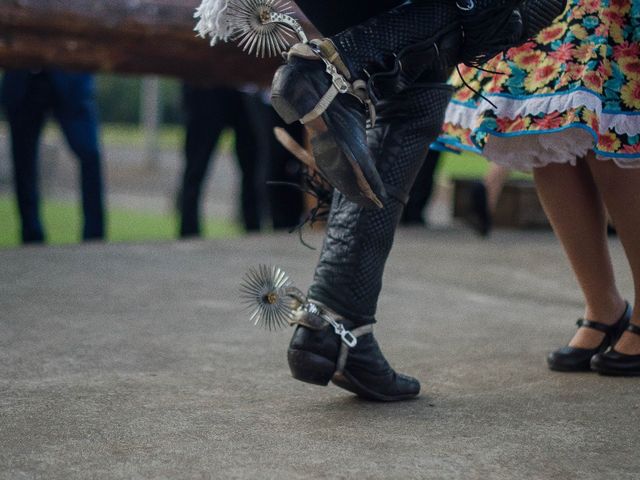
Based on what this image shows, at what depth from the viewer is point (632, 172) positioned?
6.32ft

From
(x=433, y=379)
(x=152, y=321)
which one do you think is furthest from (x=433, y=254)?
(x=433, y=379)

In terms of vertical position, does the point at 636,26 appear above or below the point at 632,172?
above

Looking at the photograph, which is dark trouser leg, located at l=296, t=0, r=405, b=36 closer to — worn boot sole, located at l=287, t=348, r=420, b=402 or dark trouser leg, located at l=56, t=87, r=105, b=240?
worn boot sole, located at l=287, t=348, r=420, b=402

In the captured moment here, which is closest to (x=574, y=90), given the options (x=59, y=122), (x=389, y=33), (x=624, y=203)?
(x=624, y=203)

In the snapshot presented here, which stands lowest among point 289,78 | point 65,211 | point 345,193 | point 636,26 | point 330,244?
point 65,211

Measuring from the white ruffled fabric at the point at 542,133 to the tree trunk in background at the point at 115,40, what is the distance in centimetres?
231

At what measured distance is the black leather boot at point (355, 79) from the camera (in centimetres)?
139

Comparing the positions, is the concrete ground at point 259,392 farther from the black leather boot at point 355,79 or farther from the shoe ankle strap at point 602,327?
the black leather boot at point 355,79

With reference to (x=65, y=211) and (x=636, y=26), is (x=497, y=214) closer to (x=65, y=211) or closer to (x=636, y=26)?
(x=636, y=26)

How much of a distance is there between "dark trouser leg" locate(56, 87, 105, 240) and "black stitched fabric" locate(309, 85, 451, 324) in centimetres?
313

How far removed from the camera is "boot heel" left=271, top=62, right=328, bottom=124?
1385 mm

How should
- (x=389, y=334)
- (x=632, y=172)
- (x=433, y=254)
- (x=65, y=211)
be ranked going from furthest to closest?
(x=65, y=211) → (x=433, y=254) → (x=389, y=334) → (x=632, y=172)

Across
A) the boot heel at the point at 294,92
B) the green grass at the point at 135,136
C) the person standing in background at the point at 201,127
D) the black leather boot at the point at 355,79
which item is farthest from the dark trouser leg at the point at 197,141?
the green grass at the point at 135,136

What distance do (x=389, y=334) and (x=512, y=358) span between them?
377mm
